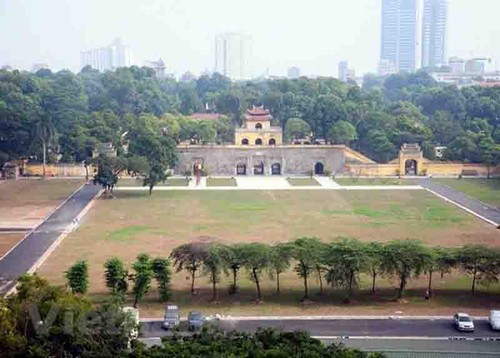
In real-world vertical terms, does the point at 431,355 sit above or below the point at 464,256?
below

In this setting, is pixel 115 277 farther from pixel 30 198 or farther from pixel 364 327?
pixel 30 198

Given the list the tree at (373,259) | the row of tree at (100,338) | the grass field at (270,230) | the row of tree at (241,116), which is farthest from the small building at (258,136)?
the row of tree at (100,338)

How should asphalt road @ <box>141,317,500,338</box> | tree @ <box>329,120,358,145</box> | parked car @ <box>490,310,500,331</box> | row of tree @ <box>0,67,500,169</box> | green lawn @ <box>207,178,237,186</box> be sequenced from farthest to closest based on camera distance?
tree @ <box>329,120,358,145</box> → row of tree @ <box>0,67,500,169</box> → green lawn @ <box>207,178,237,186</box> → parked car @ <box>490,310,500,331</box> → asphalt road @ <box>141,317,500,338</box>

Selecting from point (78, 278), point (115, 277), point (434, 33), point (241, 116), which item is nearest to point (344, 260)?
point (115, 277)

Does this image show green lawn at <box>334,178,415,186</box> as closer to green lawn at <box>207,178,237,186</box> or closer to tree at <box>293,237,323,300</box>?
green lawn at <box>207,178,237,186</box>

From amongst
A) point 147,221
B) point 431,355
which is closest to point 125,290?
point 431,355

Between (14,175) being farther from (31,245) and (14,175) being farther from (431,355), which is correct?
(431,355)

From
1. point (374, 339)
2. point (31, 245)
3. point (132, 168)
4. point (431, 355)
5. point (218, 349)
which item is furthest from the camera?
point (132, 168)

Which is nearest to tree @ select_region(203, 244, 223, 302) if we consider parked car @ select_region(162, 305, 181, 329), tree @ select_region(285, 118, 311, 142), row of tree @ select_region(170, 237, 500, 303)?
row of tree @ select_region(170, 237, 500, 303)
